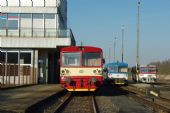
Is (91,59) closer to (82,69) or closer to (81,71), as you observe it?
(82,69)

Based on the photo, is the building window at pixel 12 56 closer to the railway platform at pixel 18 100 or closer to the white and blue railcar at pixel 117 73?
the white and blue railcar at pixel 117 73

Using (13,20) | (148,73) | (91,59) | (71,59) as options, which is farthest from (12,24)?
(91,59)

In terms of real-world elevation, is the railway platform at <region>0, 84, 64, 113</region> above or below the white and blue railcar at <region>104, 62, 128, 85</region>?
below

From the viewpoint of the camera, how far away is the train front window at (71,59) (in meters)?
26.7

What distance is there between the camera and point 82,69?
26.5 meters

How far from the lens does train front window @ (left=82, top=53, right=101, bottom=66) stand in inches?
1048

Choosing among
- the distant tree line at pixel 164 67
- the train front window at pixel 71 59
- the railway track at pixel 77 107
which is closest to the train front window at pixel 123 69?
the train front window at pixel 71 59

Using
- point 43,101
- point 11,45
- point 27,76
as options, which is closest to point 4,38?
point 11,45

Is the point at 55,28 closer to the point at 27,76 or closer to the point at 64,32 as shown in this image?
the point at 64,32

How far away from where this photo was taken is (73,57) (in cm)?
2692

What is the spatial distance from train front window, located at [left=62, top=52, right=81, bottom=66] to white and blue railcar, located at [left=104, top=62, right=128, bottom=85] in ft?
65.2

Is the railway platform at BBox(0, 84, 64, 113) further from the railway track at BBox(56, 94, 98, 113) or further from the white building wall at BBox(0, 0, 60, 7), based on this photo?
the white building wall at BBox(0, 0, 60, 7)

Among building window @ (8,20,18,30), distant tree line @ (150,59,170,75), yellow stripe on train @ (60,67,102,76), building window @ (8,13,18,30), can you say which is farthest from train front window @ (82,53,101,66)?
distant tree line @ (150,59,170,75)

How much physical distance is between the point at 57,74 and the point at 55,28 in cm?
1371
